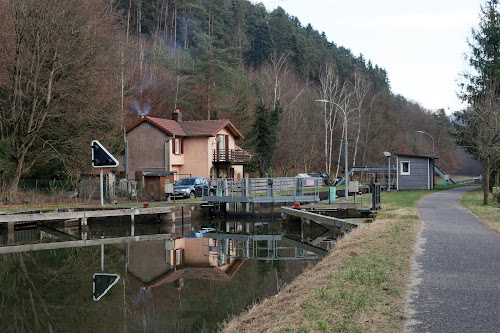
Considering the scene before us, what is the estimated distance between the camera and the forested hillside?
30516 millimetres

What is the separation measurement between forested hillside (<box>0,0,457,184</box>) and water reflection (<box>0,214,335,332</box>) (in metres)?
8.66

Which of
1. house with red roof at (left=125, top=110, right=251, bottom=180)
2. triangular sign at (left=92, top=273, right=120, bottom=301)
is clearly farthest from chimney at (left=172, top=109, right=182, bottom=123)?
triangular sign at (left=92, top=273, right=120, bottom=301)

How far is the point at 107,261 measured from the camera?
60.0 ft

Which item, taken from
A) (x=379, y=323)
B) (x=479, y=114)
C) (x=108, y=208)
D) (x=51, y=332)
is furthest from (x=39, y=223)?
(x=479, y=114)

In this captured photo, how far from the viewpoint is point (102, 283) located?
1470 cm

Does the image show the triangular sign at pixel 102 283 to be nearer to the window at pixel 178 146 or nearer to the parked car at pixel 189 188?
the parked car at pixel 189 188

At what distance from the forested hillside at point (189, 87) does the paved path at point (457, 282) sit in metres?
23.4

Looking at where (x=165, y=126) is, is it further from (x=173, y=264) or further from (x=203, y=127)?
(x=173, y=264)

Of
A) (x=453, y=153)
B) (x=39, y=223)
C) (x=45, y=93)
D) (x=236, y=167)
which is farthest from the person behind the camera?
(x=453, y=153)

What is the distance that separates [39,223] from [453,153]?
90.3 m

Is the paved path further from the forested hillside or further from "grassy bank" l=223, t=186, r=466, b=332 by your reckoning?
the forested hillside

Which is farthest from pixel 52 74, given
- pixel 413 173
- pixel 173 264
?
pixel 413 173

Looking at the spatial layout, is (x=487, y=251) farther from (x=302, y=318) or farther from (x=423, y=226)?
(x=302, y=318)

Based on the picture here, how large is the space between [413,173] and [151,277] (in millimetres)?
35239
